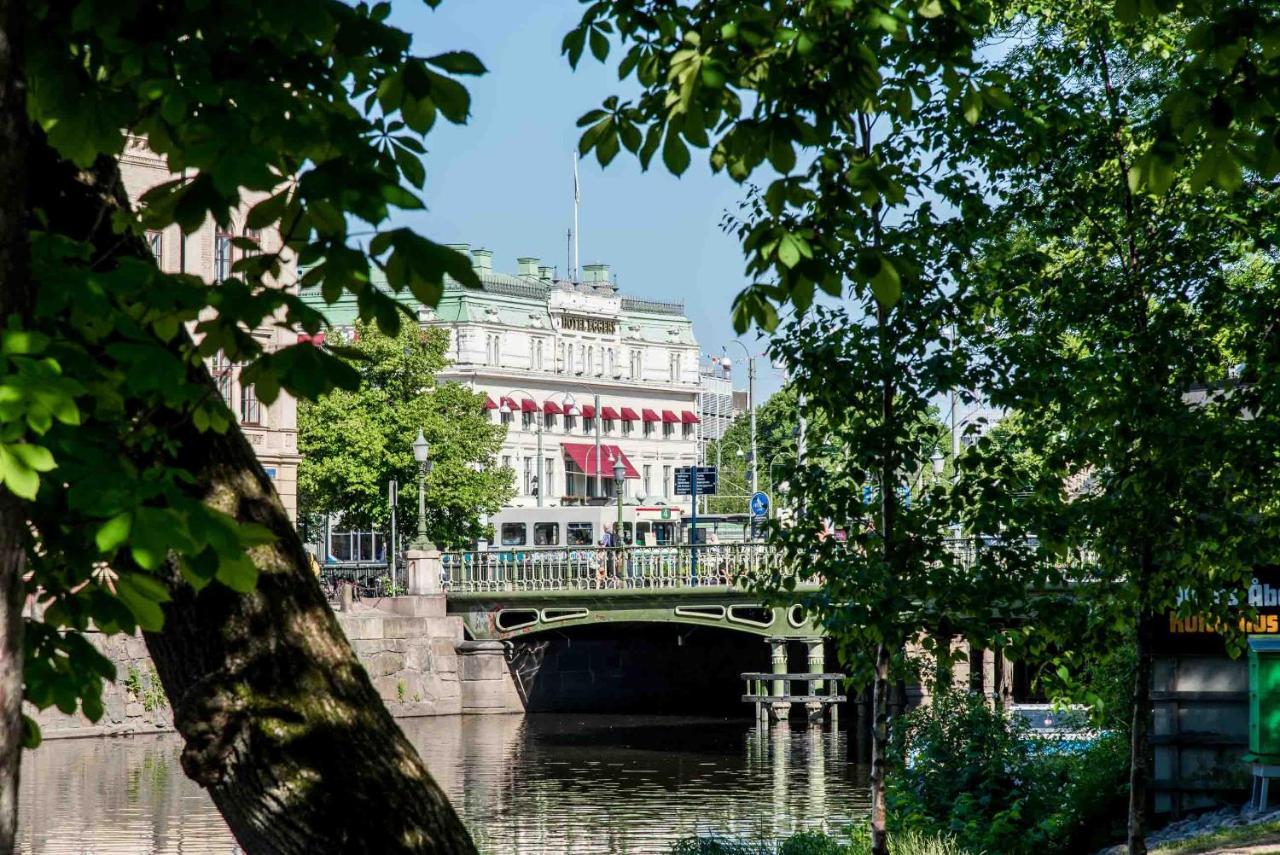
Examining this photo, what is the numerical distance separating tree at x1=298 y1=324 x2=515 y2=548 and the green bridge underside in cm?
1338

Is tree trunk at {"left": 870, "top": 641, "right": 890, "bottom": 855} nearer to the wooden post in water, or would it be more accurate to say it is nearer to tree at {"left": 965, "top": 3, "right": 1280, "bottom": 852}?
tree at {"left": 965, "top": 3, "right": 1280, "bottom": 852}

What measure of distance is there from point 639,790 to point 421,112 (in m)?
28.9

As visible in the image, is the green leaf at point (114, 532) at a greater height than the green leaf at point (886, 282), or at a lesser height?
lesser

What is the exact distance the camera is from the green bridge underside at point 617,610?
1876 inches

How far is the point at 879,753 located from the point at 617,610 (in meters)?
35.9

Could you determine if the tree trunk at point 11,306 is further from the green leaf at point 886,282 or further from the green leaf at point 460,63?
the green leaf at point 886,282

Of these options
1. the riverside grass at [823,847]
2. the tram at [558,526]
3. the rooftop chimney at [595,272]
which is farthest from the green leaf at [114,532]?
the rooftop chimney at [595,272]

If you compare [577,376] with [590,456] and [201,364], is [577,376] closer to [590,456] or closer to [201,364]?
[590,456]

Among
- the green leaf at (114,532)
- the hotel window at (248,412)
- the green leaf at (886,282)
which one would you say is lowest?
the green leaf at (114,532)

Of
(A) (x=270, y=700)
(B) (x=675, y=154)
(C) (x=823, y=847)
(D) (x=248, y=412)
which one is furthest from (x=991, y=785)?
(D) (x=248, y=412)

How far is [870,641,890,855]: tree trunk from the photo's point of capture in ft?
41.2

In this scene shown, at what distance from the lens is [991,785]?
1730cm

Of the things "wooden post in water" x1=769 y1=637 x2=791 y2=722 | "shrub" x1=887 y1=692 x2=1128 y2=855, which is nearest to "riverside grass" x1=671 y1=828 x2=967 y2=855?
"shrub" x1=887 y1=692 x2=1128 y2=855

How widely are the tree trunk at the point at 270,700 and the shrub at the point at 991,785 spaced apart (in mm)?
11225
